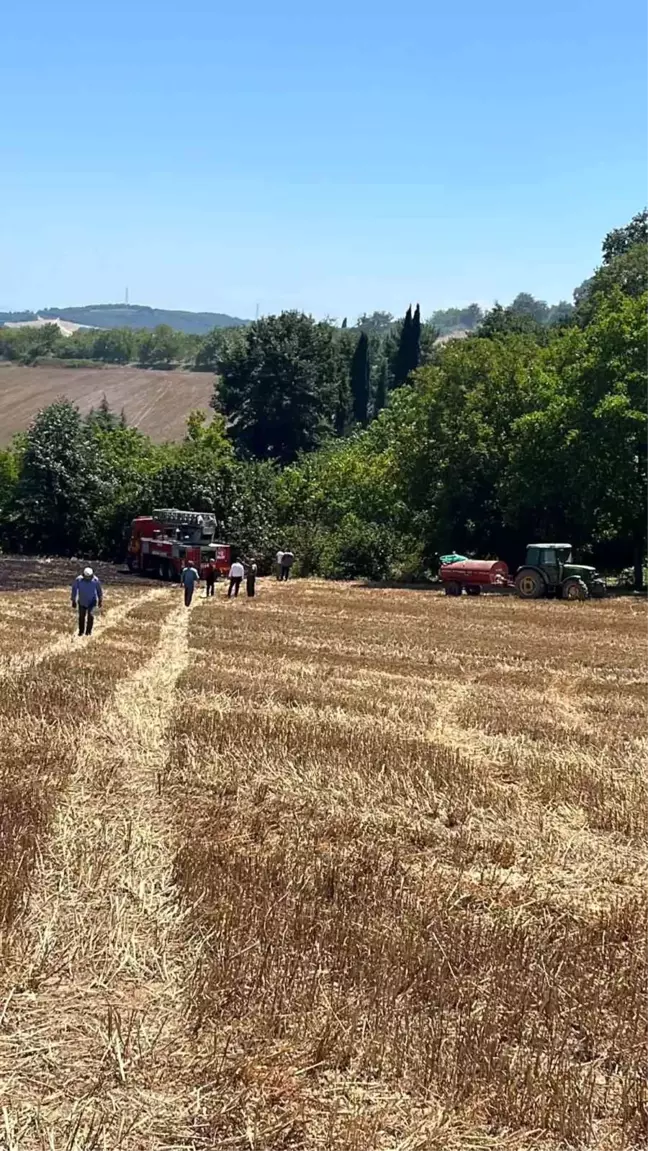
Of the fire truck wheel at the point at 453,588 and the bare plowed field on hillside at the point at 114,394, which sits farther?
the bare plowed field on hillside at the point at 114,394

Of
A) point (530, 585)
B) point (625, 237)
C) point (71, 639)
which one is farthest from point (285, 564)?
point (625, 237)

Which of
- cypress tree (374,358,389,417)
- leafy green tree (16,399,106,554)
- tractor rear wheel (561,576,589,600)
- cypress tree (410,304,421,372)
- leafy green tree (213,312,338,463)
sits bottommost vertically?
tractor rear wheel (561,576,589,600)

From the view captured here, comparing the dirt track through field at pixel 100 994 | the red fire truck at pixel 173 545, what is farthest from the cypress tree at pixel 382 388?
the dirt track through field at pixel 100 994

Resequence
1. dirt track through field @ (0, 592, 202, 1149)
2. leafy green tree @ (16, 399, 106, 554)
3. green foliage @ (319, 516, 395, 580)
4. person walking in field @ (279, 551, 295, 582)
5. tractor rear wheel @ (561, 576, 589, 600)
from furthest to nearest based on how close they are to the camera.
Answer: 1. leafy green tree @ (16, 399, 106, 554)
2. green foliage @ (319, 516, 395, 580)
3. person walking in field @ (279, 551, 295, 582)
4. tractor rear wheel @ (561, 576, 589, 600)
5. dirt track through field @ (0, 592, 202, 1149)

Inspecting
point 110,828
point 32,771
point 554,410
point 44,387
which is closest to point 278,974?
point 110,828

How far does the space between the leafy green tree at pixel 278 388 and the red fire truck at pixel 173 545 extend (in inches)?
1330

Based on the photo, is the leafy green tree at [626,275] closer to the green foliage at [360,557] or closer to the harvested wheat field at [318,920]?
the green foliage at [360,557]

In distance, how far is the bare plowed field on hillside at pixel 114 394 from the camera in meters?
110

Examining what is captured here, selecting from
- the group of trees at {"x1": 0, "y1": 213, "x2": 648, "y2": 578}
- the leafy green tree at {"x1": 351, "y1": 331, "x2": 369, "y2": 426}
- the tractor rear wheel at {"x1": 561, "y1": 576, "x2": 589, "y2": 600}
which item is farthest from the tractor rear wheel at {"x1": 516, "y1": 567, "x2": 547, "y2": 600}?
the leafy green tree at {"x1": 351, "y1": 331, "x2": 369, "y2": 426}

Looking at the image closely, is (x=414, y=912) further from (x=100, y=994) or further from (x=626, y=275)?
(x=626, y=275)

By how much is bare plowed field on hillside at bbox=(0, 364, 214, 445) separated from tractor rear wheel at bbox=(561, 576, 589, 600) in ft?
240

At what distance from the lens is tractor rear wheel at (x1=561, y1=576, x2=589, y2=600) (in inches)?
1325

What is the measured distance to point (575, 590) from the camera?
3366 cm

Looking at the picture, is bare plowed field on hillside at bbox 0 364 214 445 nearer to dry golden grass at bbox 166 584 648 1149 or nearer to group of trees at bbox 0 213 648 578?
group of trees at bbox 0 213 648 578
